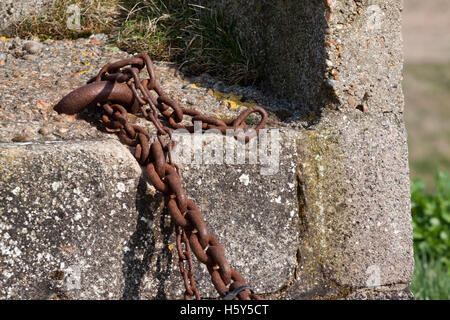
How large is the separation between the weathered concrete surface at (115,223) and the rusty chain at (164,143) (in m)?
0.10

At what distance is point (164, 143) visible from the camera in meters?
1.60

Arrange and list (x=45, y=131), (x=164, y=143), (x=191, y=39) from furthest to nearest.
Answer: (x=191, y=39)
(x=45, y=131)
(x=164, y=143)

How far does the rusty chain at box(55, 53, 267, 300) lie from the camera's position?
4.70ft

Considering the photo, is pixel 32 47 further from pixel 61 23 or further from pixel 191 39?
pixel 191 39

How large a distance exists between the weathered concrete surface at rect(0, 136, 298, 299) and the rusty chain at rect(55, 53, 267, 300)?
0.10m

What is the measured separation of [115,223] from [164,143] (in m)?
0.28

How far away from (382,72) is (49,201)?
48.7 inches

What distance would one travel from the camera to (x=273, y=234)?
1786mm

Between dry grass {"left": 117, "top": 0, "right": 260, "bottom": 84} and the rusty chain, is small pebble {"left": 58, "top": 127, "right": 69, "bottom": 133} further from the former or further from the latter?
dry grass {"left": 117, "top": 0, "right": 260, "bottom": 84}

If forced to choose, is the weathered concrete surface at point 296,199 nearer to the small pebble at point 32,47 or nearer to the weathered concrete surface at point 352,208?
the weathered concrete surface at point 352,208

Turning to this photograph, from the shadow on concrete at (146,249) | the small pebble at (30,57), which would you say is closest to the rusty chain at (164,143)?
the shadow on concrete at (146,249)

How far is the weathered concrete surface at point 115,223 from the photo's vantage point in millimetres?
1517

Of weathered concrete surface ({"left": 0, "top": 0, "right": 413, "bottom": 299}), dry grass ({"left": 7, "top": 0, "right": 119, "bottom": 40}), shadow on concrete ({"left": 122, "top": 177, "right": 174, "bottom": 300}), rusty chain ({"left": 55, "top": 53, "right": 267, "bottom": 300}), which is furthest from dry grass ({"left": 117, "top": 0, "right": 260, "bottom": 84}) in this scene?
shadow on concrete ({"left": 122, "top": 177, "right": 174, "bottom": 300})

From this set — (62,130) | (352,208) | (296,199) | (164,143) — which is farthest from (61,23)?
(352,208)
